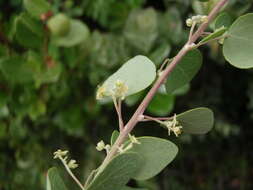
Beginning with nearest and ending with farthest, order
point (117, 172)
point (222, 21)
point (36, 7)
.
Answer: point (117, 172) < point (222, 21) < point (36, 7)

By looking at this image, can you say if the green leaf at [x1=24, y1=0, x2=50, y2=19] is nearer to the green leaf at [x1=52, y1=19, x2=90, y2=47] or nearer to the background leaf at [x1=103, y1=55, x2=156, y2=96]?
the green leaf at [x1=52, y1=19, x2=90, y2=47]

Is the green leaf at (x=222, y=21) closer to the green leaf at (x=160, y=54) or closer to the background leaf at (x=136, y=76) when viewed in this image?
the background leaf at (x=136, y=76)

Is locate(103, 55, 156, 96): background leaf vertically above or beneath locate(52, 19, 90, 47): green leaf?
above

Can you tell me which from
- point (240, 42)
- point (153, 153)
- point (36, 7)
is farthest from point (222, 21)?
point (36, 7)

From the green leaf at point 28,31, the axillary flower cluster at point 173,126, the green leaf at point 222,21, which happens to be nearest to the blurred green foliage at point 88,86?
the green leaf at point 28,31

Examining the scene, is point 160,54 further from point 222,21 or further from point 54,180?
point 54,180

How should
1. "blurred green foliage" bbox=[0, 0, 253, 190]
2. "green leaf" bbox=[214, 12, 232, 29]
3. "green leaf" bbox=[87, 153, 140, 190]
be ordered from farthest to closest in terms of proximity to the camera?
"blurred green foliage" bbox=[0, 0, 253, 190]
"green leaf" bbox=[214, 12, 232, 29]
"green leaf" bbox=[87, 153, 140, 190]

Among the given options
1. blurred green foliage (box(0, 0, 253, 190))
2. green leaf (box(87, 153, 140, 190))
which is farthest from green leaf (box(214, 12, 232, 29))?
blurred green foliage (box(0, 0, 253, 190))

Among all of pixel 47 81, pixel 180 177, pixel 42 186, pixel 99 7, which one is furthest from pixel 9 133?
pixel 180 177
